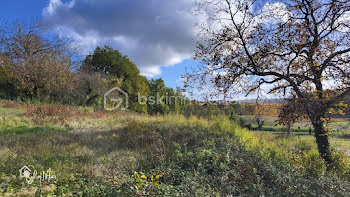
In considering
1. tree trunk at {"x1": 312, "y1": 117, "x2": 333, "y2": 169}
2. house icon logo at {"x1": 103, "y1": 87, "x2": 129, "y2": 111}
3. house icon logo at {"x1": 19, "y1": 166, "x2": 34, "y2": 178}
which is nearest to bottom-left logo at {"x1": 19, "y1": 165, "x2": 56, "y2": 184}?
house icon logo at {"x1": 19, "y1": 166, "x2": 34, "y2": 178}

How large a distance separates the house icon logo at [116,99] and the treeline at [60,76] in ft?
1.47

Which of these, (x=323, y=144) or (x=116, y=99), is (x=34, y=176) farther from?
(x=116, y=99)

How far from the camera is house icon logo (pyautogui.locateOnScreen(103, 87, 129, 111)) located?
1842 centimetres

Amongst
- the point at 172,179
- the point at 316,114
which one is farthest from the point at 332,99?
the point at 172,179

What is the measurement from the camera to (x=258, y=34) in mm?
5629

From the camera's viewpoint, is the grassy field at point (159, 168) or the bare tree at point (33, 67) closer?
the grassy field at point (159, 168)

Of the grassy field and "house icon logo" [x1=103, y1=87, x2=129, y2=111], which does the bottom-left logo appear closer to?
the grassy field

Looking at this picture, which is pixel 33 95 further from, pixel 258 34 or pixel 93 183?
pixel 258 34

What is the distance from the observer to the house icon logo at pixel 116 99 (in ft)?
60.4

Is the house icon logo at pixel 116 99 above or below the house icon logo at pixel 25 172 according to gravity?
above

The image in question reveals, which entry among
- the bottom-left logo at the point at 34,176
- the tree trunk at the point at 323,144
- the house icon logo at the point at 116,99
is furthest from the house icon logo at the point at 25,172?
the house icon logo at the point at 116,99

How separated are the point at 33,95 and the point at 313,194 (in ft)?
57.7

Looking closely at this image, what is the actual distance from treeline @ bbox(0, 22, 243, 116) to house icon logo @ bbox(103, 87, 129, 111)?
0.45 meters

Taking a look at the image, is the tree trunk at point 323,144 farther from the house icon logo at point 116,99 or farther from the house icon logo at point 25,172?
the house icon logo at point 116,99
